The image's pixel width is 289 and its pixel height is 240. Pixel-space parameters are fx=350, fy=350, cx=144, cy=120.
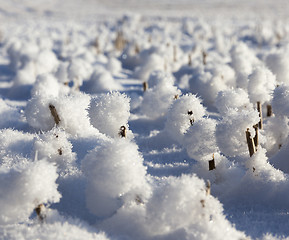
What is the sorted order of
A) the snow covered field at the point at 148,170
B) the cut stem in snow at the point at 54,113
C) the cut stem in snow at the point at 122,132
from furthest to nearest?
the cut stem in snow at the point at 54,113
the cut stem in snow at the point at 122,132
the snow covered field at the point at 148,170

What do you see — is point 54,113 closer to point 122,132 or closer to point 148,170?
point 122,132

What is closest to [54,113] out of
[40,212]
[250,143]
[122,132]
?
[122,132]

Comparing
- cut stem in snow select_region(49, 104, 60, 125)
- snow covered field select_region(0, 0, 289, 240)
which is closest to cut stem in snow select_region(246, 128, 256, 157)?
snow covered field select_region(0, 0, 289, 240)

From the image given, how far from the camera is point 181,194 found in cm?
144

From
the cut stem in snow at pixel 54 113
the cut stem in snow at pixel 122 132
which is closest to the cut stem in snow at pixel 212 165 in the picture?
the cut stem in snow at pixel 122 132

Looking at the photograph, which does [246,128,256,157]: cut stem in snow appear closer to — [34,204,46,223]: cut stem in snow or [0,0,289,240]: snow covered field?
[0,0,289,240]: snow covered field

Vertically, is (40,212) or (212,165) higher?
(212,165)

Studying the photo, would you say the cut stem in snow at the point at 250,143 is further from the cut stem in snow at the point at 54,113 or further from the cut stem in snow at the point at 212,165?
the cut stem in snow at the point at 54,113

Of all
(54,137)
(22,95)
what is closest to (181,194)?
(54,137)

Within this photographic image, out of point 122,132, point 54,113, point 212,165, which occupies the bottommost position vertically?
point 212,165

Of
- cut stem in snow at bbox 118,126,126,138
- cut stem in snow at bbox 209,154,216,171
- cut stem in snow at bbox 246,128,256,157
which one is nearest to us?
cut stem in snow at bbox 246,128,256,157

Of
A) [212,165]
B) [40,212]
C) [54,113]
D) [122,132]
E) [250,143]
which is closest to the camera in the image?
[40,212]

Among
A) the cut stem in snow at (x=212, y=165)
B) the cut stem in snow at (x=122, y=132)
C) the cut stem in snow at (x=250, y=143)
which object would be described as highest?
the cut stem in snow at (x=122, y=132)

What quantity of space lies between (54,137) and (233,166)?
107 cm
